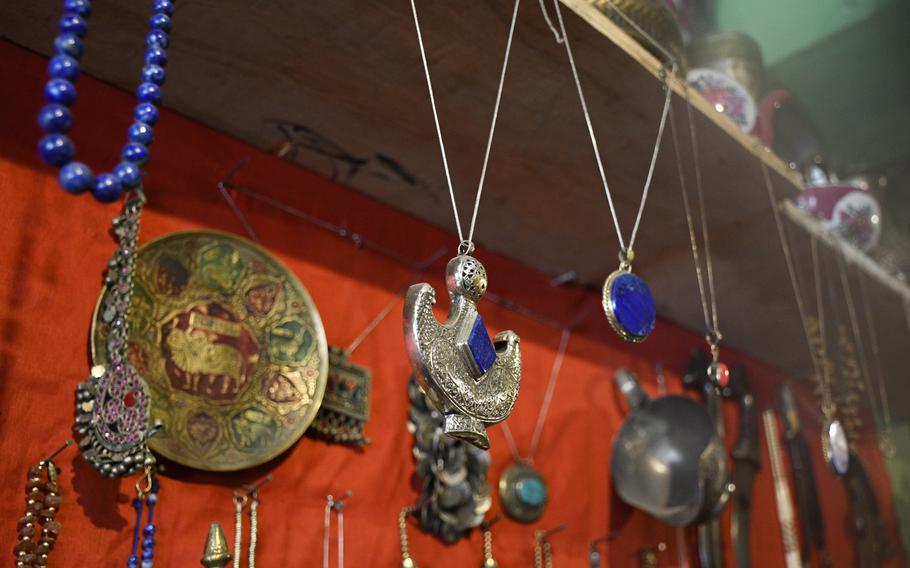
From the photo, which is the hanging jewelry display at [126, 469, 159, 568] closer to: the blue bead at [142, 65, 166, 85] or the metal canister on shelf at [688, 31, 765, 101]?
the blue bead at [142, 65, 166, 85]

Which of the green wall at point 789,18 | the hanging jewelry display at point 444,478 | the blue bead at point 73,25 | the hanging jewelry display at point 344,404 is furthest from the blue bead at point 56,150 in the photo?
the green wall at point 789,18

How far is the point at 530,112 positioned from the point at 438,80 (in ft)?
0.50

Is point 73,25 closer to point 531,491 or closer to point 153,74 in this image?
point 153,74

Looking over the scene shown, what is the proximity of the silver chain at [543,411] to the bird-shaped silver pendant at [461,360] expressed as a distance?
2.12 feet

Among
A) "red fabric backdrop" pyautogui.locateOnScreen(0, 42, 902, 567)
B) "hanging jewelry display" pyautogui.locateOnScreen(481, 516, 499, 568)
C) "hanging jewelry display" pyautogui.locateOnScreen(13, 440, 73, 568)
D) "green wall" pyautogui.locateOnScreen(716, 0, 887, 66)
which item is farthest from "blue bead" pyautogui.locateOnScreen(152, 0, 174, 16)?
"green wall" pyautogui.locateOnScreen(716, 0, 887, 66)

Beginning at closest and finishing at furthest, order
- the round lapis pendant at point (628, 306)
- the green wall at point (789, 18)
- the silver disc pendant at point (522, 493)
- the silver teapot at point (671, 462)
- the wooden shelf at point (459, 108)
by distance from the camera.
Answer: the round lapis pendant at point (628, 306) < the wooden shelf at point (459, 108) < the silver disc pendant at point (522, 493) < the silver teapot at point (671, 462) < the green wall at point (789, 18)

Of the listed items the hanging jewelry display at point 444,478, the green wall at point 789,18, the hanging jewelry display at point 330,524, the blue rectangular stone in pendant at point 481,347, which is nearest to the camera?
the blue rectangular stone in pendant at point 481,347

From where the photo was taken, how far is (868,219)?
1880 mm

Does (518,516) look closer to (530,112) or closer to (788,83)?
(530,112)

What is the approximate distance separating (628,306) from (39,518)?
0.63 m

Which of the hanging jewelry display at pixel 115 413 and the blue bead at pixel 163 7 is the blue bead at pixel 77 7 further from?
the hanging jewelry display at pixel 115 413

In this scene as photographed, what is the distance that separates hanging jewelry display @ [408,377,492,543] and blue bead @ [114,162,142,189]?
2.30 feet

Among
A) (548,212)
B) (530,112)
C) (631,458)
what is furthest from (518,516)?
(530,112)

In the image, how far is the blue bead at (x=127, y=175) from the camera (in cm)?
62
